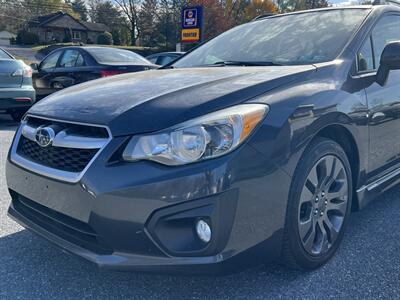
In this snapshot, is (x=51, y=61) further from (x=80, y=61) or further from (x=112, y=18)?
(x=112, y=18)

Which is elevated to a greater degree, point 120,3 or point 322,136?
point 120,3

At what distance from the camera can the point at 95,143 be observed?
199cm

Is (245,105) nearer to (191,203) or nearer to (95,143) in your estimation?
(191,203)

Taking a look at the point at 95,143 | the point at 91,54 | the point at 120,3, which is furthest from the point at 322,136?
the point at 120,3

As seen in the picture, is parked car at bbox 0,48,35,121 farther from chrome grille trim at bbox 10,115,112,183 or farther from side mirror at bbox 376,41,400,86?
side mirror at bbox 376,41,400,86

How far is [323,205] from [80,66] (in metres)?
6.14

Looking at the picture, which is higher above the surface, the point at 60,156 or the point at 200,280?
the point at 60,156

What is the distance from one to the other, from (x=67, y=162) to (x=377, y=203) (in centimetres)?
271

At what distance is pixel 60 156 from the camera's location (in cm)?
213

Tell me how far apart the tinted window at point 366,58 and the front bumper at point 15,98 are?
5967 millimetres

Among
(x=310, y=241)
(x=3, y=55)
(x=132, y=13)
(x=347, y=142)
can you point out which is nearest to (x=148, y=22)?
(x=132, y=13)

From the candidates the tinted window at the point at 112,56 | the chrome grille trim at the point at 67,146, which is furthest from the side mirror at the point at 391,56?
the tinted window at the point at 112,56

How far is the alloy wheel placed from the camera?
2.33 meters

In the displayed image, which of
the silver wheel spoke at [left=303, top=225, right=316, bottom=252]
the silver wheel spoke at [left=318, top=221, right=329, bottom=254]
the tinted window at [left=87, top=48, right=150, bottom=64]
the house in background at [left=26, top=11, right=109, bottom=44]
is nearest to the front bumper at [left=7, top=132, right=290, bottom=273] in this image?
the silver wheel spoke at [left=303, top=225, right=316, bottom=252]
